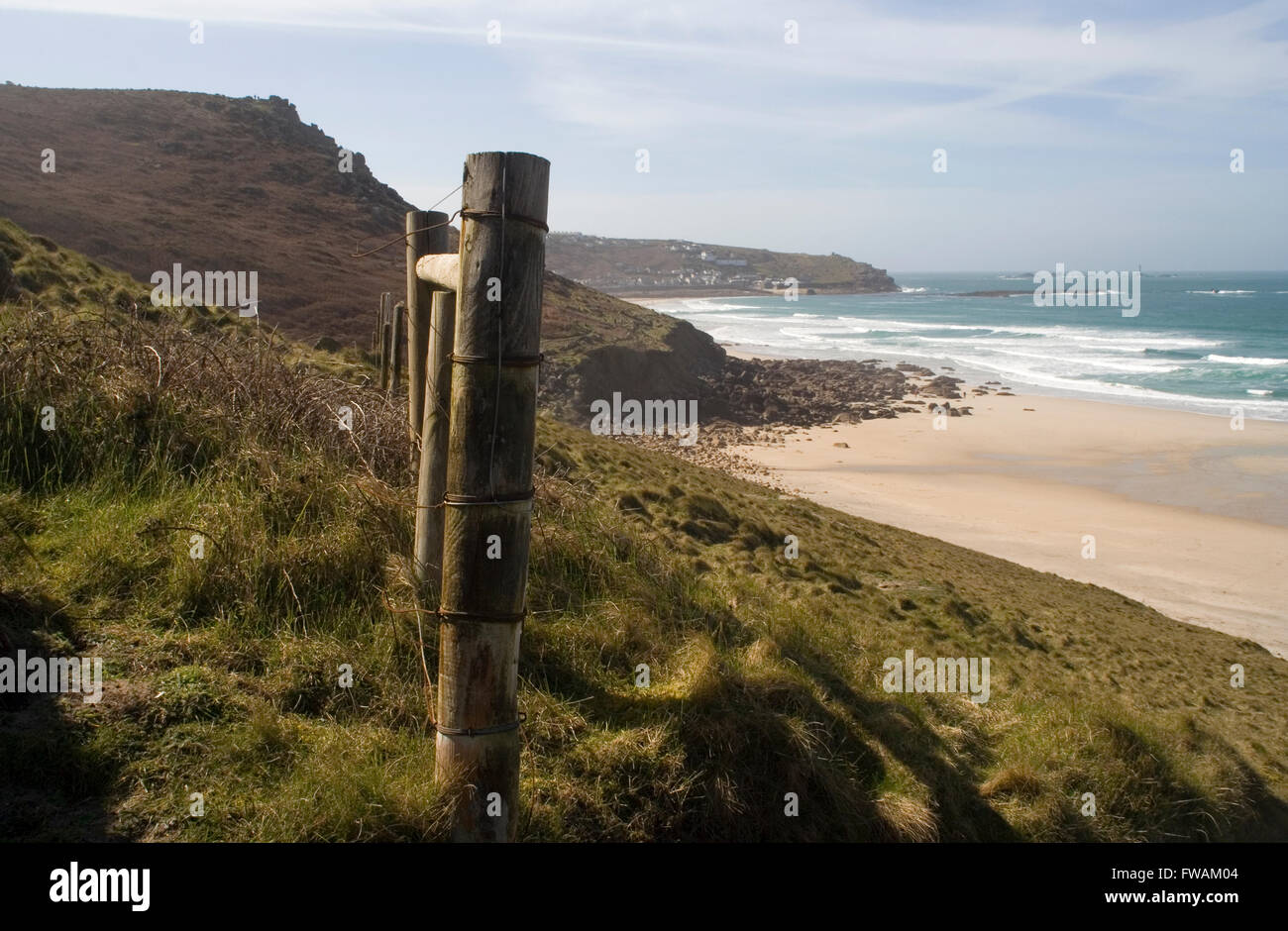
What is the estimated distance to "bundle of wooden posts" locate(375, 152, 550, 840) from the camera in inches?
121

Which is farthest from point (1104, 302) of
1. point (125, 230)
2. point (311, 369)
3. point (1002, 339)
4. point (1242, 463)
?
point (311, 369)

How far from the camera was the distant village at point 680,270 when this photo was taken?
431 feet

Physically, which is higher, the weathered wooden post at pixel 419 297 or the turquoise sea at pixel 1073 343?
the turquoise sea at pixel 1073 343

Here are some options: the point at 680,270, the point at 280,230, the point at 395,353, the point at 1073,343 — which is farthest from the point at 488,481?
the point at 680,270

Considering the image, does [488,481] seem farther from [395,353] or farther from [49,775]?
[395,353]

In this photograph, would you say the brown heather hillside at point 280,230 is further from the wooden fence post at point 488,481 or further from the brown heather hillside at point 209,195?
the wooden fence post at point 488,481

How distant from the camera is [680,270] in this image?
149250 millimetres

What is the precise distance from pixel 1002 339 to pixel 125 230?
49.1 metres

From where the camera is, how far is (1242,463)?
22.3 m

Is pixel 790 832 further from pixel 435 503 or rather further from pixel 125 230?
pixel 125 230

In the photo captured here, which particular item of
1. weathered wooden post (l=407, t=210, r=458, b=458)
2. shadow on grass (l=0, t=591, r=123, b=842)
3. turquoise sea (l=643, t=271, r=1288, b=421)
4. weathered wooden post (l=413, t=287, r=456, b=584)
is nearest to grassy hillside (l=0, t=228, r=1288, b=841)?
shadow on grass (l=0, t=591, r=123, b=842)

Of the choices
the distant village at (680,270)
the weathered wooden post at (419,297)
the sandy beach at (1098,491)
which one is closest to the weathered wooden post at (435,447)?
the weathered wooden post at (419,297)

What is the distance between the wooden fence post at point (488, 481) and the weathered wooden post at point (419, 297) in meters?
1.61

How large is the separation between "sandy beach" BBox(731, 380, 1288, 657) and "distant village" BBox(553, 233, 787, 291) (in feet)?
319
